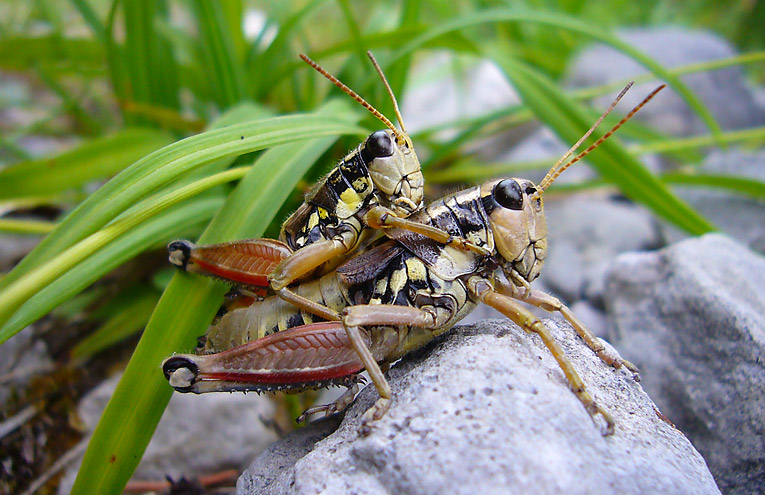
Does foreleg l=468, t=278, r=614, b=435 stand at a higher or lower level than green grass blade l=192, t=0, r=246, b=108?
lower

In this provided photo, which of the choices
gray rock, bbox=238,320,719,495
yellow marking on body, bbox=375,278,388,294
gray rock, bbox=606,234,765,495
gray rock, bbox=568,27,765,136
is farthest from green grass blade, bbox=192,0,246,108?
gray rock, bbox=568,27,765,136

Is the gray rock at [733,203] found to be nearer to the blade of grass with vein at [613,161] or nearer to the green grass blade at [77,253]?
the blade of grass with vein at [613,161]

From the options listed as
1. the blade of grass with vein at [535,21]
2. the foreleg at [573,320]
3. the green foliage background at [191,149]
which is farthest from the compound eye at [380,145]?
the blade of grass with vein at [535,21]

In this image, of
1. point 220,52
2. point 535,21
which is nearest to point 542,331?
point 535,21

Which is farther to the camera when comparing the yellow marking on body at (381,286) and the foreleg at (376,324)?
the yellow marking on body at (381,286)

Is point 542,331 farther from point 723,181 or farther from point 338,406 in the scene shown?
point 723,181

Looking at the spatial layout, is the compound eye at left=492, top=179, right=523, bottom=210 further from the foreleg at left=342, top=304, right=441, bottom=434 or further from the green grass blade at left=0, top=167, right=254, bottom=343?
the green grass blade at left=0, top=167, right=254, bottom=343
